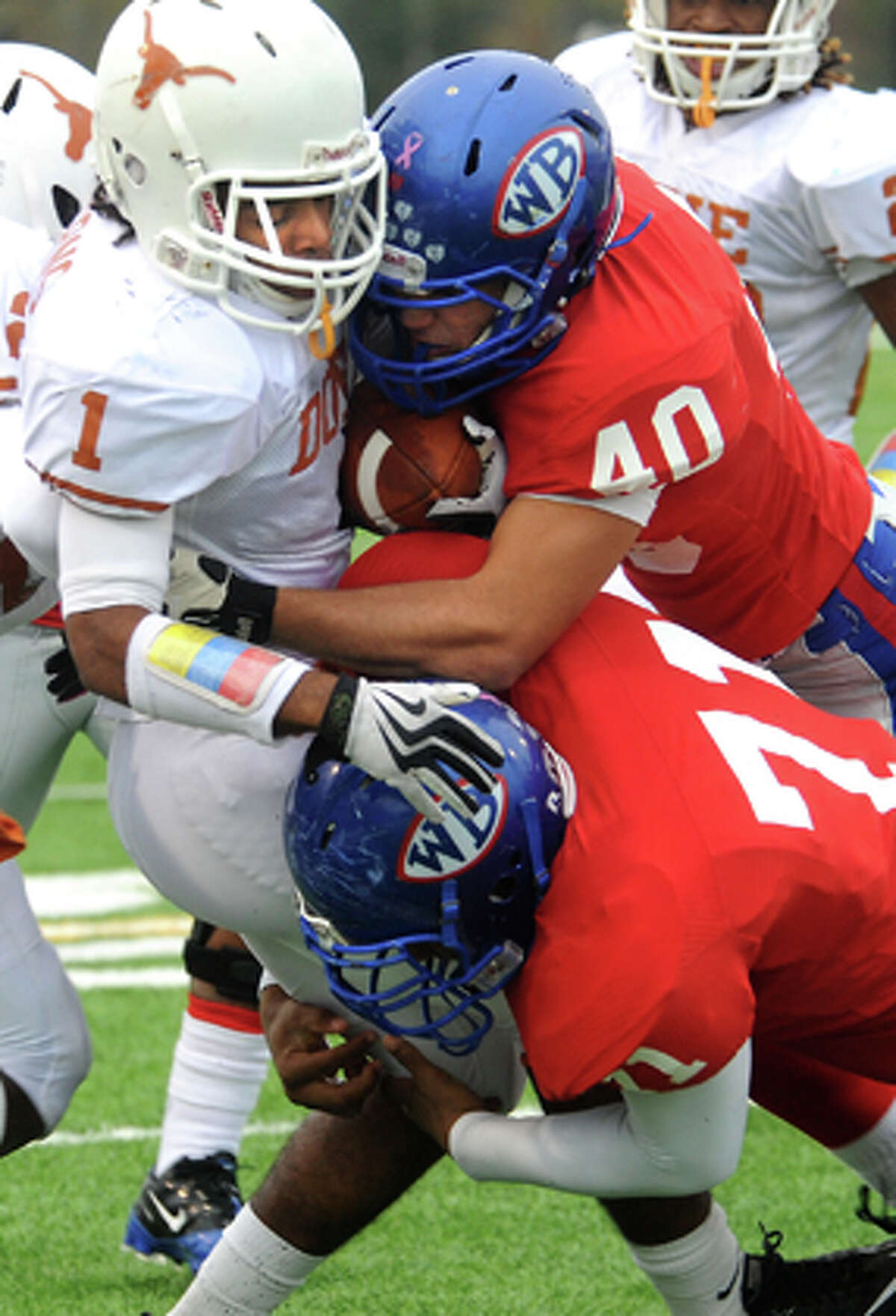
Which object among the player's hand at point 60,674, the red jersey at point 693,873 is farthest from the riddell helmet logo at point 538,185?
the player's hand at point 60,674

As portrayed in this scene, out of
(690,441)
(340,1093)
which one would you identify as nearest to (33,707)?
(340,1093)

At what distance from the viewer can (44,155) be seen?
10.2 feet

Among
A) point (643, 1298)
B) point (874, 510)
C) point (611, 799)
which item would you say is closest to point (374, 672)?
point (611, 799)

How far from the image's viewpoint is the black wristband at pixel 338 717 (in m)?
2.17

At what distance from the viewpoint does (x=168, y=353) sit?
7.38 feet

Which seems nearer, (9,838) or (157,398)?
(157,398)

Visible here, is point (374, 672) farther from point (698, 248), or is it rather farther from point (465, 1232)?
point (465, 1232)

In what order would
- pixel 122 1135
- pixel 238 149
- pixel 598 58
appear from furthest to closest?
pixel 598 58 → pixel 122 1135 → pixel 238 149

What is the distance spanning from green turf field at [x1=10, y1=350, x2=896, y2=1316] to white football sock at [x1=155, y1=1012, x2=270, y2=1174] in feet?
0.68

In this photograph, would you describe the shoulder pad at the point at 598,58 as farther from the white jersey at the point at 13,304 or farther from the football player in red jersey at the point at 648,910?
the football player in red jersey at the point at 648,910

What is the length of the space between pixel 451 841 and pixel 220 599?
1.32ft

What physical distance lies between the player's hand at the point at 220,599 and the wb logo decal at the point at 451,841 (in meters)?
0.32

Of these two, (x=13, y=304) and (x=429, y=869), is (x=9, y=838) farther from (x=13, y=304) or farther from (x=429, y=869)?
A: (x=13, y=304)

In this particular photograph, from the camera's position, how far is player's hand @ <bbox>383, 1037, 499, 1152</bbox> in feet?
7.96
